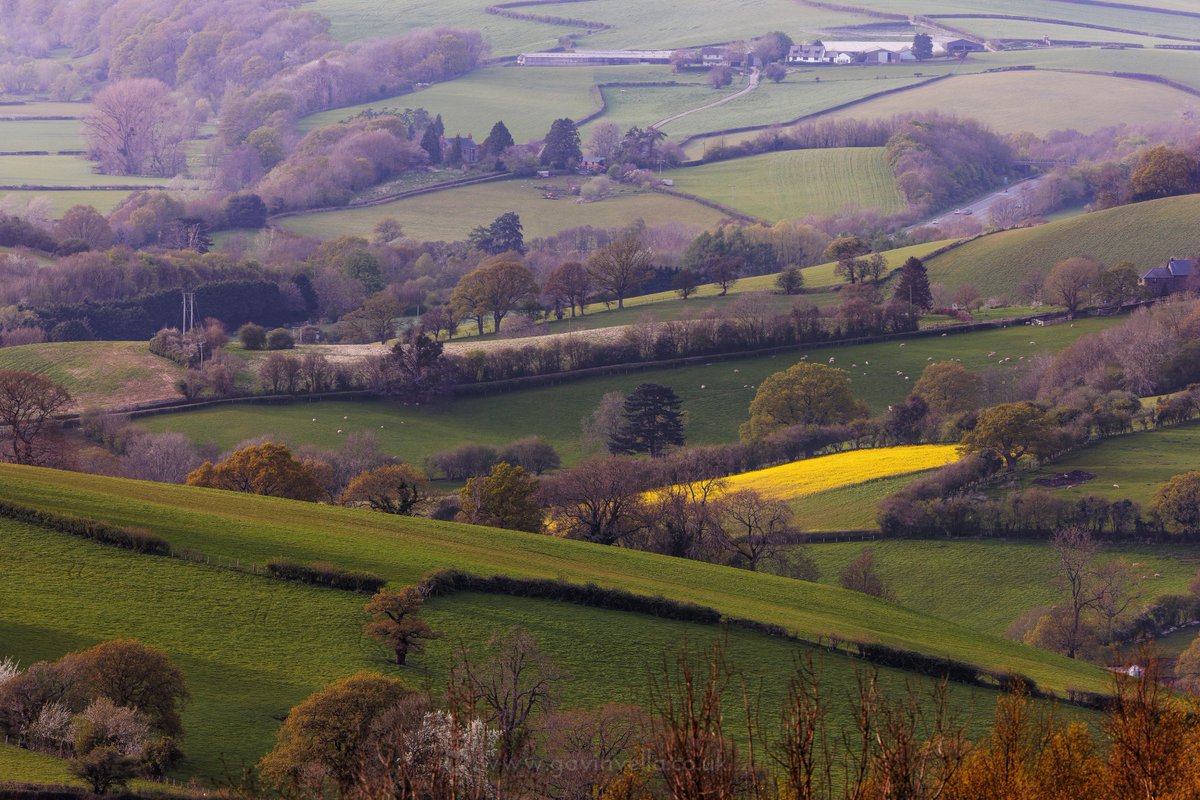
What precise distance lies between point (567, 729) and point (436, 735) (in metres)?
4.62

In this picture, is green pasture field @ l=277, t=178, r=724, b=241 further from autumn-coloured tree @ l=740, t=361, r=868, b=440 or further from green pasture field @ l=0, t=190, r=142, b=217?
autumn-coloured tree @ l=740, t=361, r=868, b=440

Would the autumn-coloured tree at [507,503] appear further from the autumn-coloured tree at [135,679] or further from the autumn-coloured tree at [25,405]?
the autumn-coloured tree at [135,679]

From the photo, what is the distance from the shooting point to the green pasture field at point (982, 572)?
67688 millimetres

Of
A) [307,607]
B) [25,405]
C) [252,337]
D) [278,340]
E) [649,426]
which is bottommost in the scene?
[649,426]

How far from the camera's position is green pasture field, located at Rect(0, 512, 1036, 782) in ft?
147

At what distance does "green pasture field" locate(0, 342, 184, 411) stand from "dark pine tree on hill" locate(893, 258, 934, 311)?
182 feet

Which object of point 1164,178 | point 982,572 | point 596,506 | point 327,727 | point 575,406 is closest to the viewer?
point 327,727

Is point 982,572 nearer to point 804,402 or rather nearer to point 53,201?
point 804,402

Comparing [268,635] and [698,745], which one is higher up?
[698,745]

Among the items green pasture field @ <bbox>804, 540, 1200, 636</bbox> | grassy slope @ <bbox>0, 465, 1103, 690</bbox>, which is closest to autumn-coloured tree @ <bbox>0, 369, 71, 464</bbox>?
grassy slope @ <bbox>0, 465, 1103, 690</bbox>

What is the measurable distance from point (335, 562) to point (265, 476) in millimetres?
19011

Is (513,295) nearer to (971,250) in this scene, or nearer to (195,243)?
(971,250)

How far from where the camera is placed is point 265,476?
72188 mm

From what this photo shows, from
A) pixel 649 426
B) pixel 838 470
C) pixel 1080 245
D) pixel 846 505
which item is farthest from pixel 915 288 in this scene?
pixel 846 505
